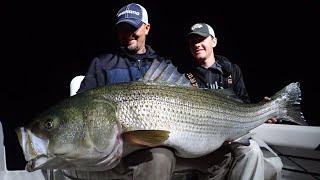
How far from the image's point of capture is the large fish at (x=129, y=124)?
2.14 m

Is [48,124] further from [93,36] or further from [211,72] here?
[93,36]

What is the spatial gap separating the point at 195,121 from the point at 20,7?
21.7 feet

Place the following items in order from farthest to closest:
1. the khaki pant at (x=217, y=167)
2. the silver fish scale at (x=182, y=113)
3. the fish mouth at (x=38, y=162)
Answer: the khaki pant at (x=217, y=167), the silver fish scale at (x=182, y=113), the fish mouth at (x=38, y=162)

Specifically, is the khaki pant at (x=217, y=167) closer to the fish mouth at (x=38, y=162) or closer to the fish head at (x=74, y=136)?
the fish head at (x=74, y=136)

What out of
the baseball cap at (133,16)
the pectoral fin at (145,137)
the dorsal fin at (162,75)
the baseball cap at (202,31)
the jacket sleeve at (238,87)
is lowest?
the pectoral fin at (145,137)

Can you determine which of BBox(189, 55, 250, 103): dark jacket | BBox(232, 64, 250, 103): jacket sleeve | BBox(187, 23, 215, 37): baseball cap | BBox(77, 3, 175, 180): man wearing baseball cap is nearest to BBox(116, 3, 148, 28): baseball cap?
BBox(77, 3, 175, 180): man wearing baseball cap

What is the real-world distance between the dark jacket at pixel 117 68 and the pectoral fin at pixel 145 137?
76cm

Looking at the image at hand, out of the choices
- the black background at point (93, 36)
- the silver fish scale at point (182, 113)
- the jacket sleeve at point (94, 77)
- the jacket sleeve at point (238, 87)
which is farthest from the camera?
the black background at point (93, 36)

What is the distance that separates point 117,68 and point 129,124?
2.75ft

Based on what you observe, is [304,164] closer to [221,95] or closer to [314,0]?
[221,95]

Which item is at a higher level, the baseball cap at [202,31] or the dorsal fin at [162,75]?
the baseball cap at [202,31]

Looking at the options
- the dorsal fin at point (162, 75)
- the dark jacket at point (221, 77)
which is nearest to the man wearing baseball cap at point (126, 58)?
the dorsal fin at point (162, 75)

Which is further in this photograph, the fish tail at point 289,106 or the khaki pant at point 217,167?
the fish tail at point 289,106

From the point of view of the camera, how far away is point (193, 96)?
2.54 metres
